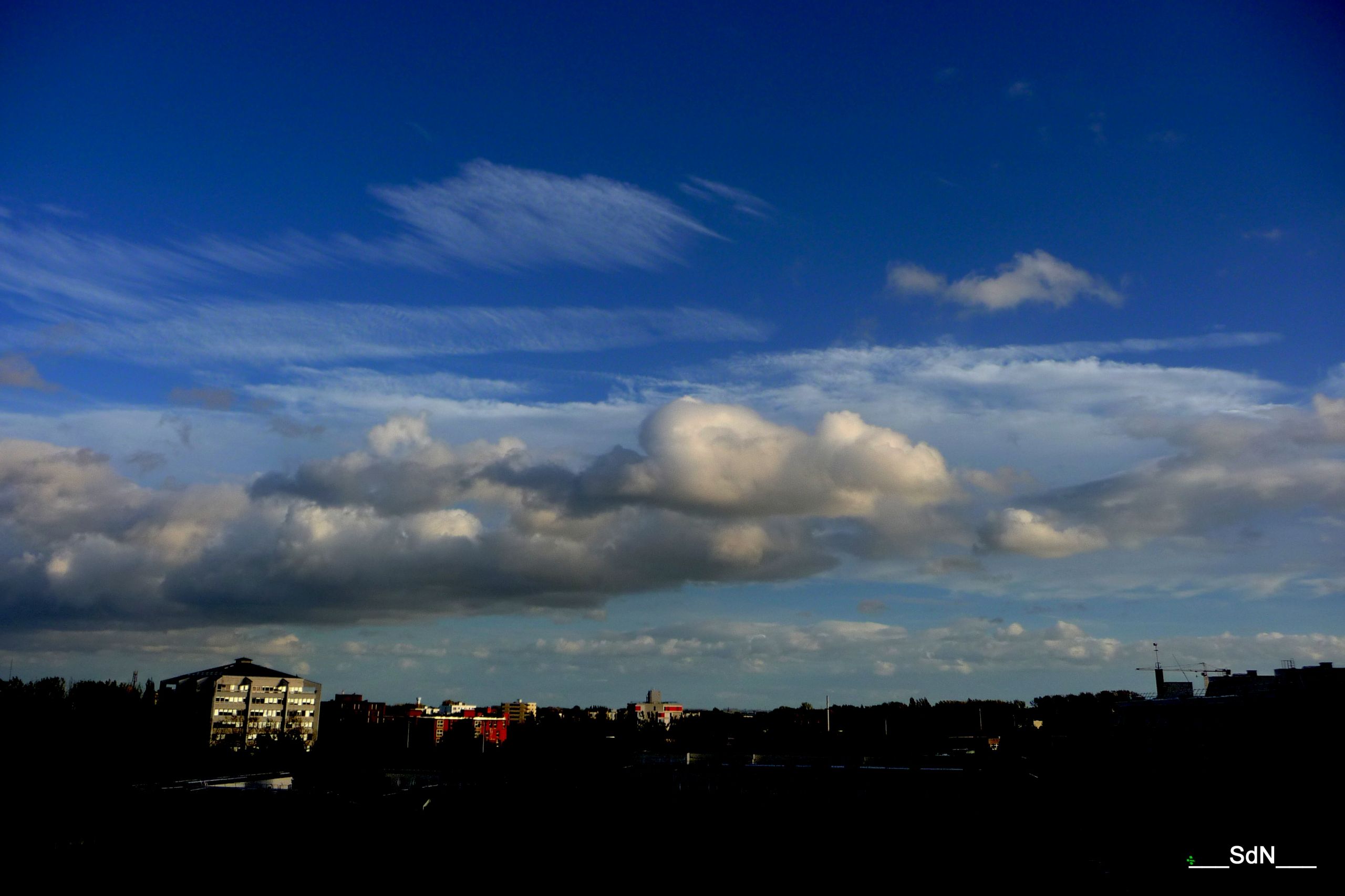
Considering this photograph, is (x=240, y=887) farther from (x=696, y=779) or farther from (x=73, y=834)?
(x=696, y=779)

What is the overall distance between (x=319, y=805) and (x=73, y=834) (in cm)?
1848

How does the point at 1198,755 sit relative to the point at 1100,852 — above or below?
above

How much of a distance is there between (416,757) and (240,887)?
144359mm

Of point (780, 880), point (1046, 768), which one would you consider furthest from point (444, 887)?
point (1046, 768)

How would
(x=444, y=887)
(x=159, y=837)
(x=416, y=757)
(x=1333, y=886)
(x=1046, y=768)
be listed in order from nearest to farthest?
(x=1333, y=886), (x=444, y=887), (x=159, y=837), (x=1046, y=768), (x=416, y=757)

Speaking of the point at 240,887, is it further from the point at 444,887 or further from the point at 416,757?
the point at 416,757

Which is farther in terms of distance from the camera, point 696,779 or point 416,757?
point 416,757

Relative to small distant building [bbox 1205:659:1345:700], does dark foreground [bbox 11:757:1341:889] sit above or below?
below

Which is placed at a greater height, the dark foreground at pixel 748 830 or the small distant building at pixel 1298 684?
the small distant building at pixel 1298 684

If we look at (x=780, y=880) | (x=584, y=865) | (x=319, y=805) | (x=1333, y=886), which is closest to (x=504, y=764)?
(x=319, y=805)

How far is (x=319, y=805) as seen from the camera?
7881 centimetres

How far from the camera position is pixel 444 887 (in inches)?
2377

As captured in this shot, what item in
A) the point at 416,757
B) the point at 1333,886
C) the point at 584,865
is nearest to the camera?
the point at 1333,886

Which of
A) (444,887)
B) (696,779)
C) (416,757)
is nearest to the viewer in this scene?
(444,887)
